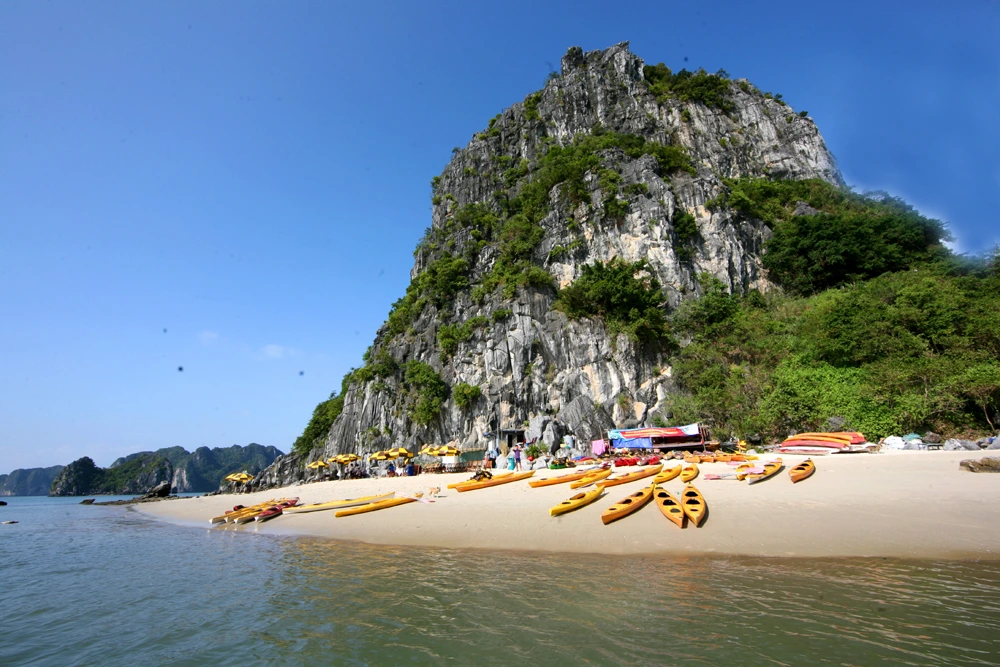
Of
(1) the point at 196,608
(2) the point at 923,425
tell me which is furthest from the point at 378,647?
(2) the point at 923,425

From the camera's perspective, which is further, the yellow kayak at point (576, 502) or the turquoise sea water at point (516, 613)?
the yellow kayak at point (576, 502)

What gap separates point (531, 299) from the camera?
1561 inches

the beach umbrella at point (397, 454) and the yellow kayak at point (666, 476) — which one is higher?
the beach umbrella at point (397, 454)

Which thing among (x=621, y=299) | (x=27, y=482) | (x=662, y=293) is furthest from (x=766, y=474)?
(x=27, y=482)

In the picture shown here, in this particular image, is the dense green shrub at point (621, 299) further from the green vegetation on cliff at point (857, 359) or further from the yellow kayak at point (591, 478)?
the yellow kayak at point (591, 478)

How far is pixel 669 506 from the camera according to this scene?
10.5 metres

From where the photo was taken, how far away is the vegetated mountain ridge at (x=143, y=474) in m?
101

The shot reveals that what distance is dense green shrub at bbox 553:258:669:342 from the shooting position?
1328 inches

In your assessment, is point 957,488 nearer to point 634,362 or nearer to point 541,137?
point 634,362

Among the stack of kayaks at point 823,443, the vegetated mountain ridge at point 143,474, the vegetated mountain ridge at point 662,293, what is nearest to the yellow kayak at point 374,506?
the stack of kayaks at point 823,443

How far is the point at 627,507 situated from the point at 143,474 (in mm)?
130875

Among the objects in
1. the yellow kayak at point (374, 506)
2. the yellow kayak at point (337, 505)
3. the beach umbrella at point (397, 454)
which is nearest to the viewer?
the yellow kayak at point (374, 506)

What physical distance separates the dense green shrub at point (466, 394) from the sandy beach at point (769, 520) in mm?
21290

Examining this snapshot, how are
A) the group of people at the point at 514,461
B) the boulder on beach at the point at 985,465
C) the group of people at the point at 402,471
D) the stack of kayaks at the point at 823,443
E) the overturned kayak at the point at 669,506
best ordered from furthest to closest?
the group of people at the point at 402,471 → the group of people at the point at 514,461 → the stack of kayaks at the point at 823,443 → the boulder on beach at the point at 985,465 → the overturned kayak at the point at 669,506
